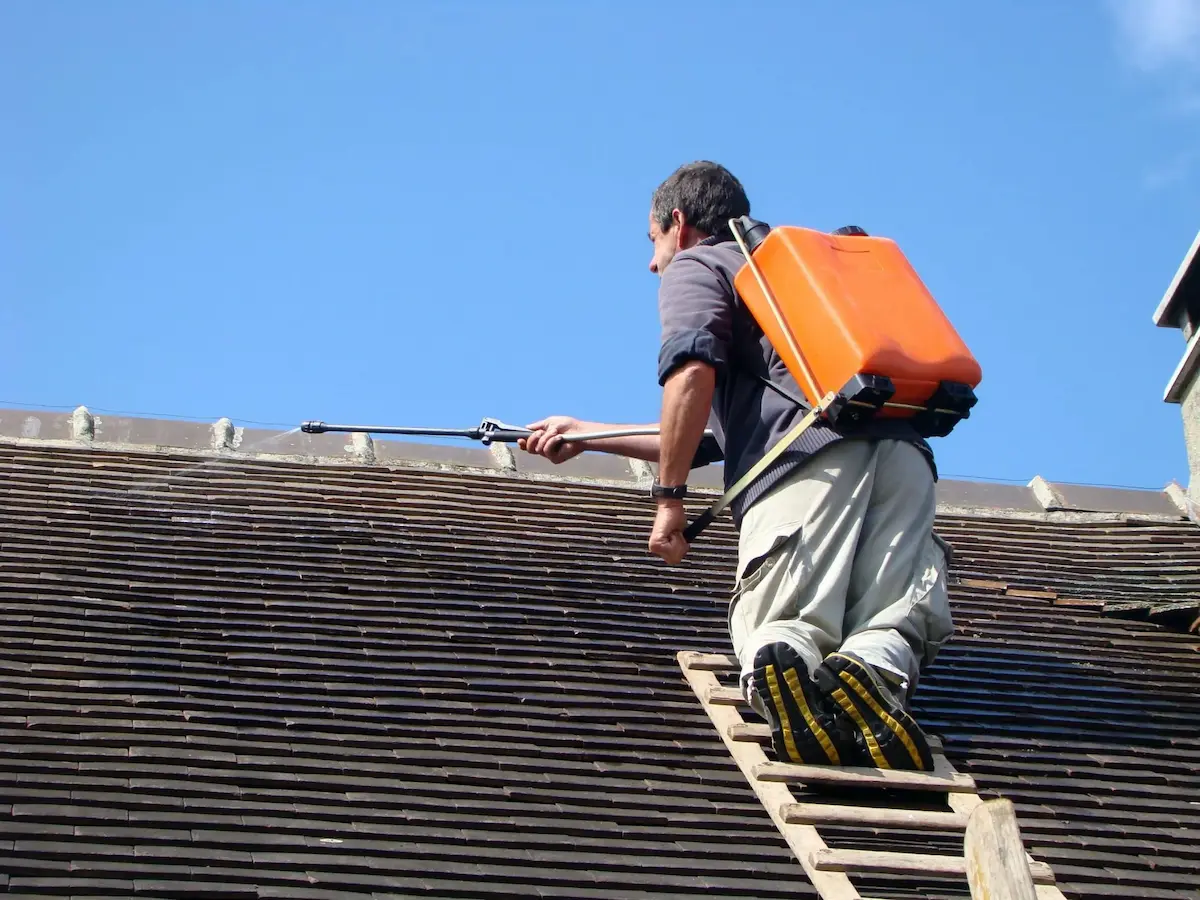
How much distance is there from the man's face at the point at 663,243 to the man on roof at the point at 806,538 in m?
0.25

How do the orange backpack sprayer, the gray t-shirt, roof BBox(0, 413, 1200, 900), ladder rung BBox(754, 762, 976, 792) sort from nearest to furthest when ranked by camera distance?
ladder rung BBox(754, 762, 976, 792)
the orange backpack sprayer
the gray t-shirt
roof BBox(0, 413, 1200, 900)

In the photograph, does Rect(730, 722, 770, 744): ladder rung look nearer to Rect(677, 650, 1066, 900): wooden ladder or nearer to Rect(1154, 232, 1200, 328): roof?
Rect(677, 650, 1066, 900): wooden ladder

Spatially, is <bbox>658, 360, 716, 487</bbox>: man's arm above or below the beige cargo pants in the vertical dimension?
above

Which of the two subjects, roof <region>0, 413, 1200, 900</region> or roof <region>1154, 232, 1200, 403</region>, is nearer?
roof <region>0, 413, 1200, 900</region>

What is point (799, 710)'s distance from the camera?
4.64m

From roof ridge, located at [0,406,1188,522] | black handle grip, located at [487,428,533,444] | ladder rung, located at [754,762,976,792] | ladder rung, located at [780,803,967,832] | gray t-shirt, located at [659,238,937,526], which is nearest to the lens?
ladder rung, located at [780,803,967,832]

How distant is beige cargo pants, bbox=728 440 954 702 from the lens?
Answer: 489 centimetres

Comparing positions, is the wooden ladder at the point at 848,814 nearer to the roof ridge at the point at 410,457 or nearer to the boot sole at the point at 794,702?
the boot sole at the point at 794,702

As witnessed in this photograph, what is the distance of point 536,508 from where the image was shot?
8.27 meters

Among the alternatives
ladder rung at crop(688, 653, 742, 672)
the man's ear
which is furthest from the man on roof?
ladder rung at crop(688, 653, 742, 672)

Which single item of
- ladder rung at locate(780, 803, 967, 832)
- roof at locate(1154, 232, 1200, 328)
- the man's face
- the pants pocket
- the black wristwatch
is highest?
roof at locate(1154, 232, 1200, 328)

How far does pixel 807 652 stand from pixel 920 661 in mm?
418

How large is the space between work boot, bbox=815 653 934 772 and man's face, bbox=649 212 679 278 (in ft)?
5.19

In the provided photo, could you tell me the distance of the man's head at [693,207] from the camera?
5.53 metres
